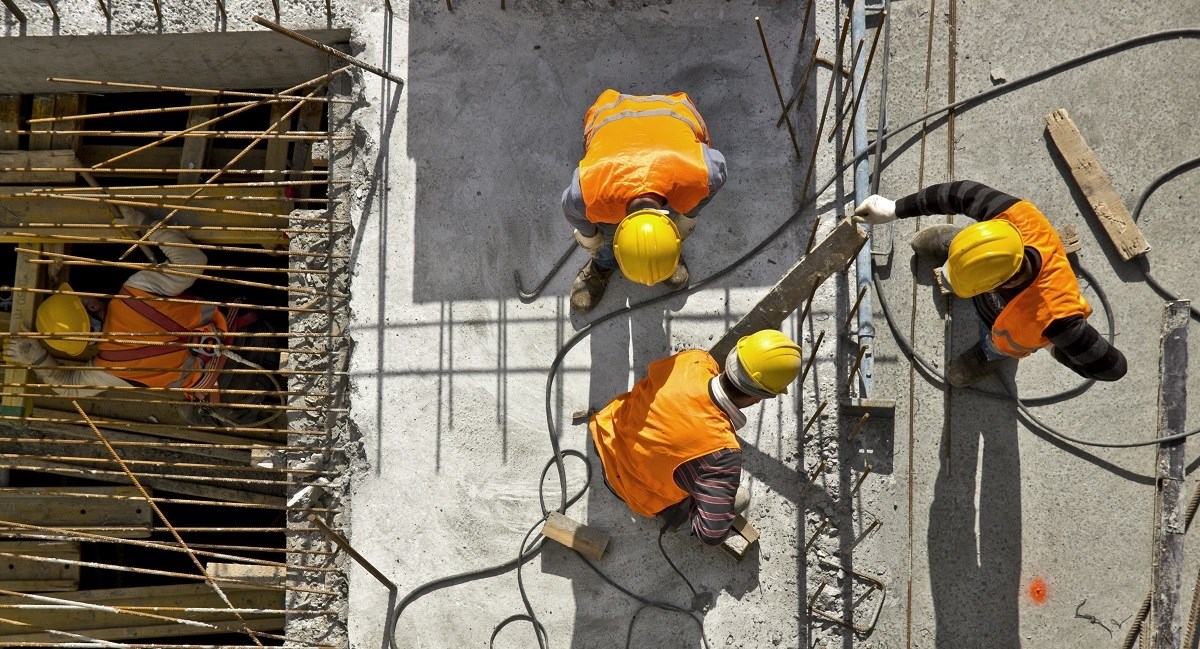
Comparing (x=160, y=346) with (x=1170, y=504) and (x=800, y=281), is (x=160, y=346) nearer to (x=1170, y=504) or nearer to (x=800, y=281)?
(x=800, y=281)

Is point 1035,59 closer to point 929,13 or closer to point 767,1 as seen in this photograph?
point 929,13

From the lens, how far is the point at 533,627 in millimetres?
5465

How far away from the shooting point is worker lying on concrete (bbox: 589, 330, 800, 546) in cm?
427

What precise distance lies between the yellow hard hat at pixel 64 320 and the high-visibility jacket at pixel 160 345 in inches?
7.5

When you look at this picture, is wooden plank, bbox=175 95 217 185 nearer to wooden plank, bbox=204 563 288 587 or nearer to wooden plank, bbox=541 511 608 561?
wooden plank, bbox=204 563 288 587

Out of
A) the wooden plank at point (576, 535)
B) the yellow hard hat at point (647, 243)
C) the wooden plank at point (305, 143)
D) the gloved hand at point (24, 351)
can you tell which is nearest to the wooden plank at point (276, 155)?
the wooden plank at point (305, 143)

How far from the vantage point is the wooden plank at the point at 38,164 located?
6.34m

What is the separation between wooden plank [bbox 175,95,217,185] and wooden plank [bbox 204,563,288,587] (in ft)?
9.83

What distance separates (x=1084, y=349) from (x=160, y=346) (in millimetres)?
6768

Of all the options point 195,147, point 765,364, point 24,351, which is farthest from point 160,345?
point 765,364

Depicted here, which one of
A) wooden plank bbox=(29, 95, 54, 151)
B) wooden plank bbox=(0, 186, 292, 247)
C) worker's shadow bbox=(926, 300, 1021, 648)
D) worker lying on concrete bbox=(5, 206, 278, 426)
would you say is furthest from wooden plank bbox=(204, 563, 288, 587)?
worker's shadow bbox=(926, 300, 1021, 648)

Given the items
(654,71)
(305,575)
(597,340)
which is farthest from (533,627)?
(654,71)

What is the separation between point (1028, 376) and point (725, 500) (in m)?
2.95

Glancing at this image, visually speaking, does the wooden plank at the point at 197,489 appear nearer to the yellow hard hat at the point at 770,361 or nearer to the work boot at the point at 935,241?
the yellow hard hat at the point at 770,361
